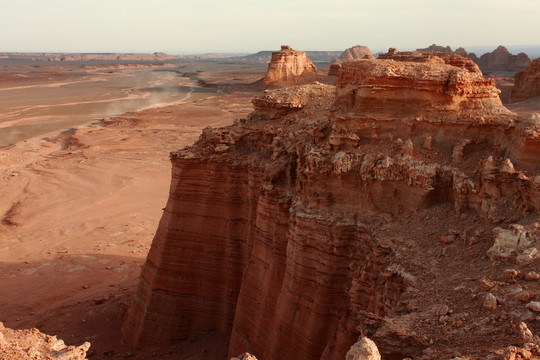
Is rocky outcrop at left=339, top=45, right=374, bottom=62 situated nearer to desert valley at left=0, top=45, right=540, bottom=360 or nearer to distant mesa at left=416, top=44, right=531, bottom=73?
distant mesa at left=416, top=44, right=531, bottom=73

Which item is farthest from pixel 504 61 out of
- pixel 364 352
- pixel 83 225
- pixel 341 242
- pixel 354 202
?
pixel 364 352

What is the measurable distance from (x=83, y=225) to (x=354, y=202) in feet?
74.4

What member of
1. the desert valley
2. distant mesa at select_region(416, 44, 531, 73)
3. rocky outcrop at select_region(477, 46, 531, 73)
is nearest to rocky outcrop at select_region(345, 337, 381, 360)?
the desert valley

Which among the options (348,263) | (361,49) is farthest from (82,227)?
(361,49)

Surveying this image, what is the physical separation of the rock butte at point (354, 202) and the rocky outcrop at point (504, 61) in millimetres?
79852

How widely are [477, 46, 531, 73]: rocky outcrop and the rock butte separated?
262 feet

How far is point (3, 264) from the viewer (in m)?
23.7

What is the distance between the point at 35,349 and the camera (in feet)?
22.6

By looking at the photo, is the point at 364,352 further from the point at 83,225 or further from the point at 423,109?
the point at 83,225

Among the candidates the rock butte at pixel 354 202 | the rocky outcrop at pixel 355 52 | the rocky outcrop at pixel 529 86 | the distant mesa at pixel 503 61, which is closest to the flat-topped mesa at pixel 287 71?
the distant mesa at pixel 503 61

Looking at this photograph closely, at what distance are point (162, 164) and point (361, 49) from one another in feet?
445

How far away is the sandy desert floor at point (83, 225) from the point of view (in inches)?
680

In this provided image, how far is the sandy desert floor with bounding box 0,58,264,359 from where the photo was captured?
17.3 metres

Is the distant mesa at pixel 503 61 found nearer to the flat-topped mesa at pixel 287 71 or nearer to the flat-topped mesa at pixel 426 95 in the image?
the flat-topped mesa at pixel 287 71
